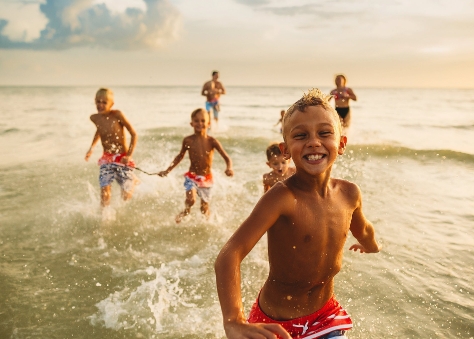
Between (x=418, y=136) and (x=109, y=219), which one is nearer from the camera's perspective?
(x=109, y=219)

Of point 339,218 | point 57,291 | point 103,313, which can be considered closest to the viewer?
point 339,218

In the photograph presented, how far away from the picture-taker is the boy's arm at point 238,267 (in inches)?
52.4

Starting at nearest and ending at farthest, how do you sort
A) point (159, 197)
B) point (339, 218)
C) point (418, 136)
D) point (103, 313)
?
point (339, 218) < point (103, 313) < point (159, 197) < point (418, 136)

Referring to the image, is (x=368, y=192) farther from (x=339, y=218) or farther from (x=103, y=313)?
(x=339, y=218)

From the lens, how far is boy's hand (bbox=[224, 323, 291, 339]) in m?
1.30

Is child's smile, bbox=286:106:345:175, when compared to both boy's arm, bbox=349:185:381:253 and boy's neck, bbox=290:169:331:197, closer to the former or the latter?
boy's neck, bbox=290:169:331:197

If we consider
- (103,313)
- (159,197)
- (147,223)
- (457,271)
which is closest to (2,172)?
(159,197)

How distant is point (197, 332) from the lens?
3.40 meters

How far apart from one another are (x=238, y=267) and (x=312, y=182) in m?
0.62

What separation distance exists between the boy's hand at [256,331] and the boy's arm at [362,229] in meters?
1.05

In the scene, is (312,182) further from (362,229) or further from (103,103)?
(103,103)

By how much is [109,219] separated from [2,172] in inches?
184

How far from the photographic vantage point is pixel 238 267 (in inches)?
61.2

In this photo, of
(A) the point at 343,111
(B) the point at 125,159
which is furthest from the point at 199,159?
(A) the point at 343,111
